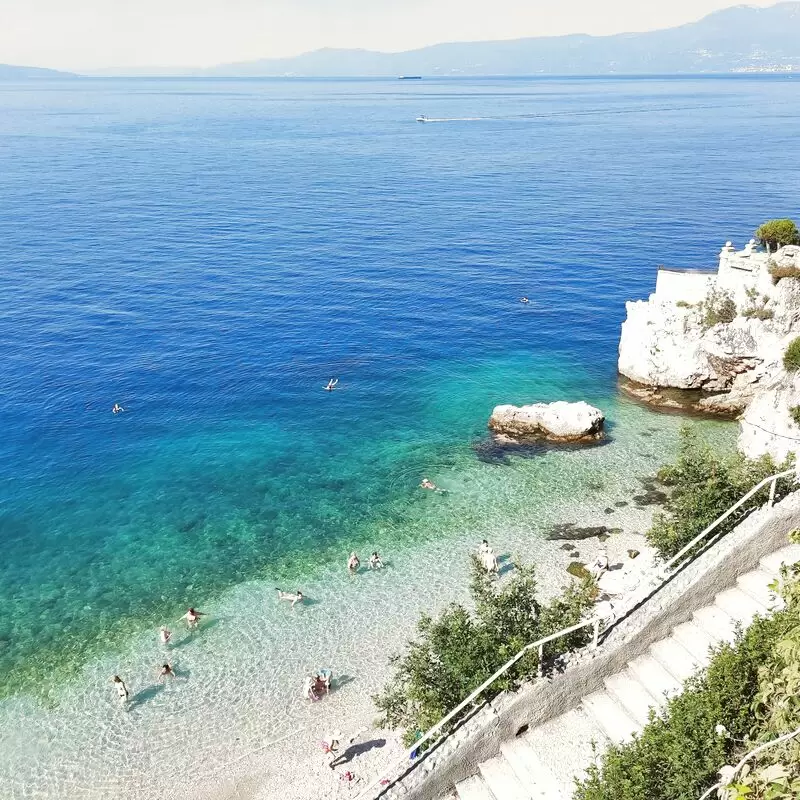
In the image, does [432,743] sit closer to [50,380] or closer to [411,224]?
[50,380]

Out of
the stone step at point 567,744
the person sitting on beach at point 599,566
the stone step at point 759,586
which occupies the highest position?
the stone step at point 759,586

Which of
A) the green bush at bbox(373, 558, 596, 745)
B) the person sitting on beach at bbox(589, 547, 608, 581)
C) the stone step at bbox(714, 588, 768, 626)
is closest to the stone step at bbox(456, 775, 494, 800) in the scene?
the green bush at bbox(373, 558, 596, 745)

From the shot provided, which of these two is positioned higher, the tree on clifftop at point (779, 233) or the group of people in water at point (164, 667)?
the tree on clifftop at point (779, 233)

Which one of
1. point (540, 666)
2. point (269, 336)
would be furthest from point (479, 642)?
point (269, 336)

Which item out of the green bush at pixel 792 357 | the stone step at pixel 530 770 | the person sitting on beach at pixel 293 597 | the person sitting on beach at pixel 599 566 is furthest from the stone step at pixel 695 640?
the green bush at pixel 792 357

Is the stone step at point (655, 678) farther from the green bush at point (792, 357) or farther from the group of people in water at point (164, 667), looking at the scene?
the green bush at point (792, 357)

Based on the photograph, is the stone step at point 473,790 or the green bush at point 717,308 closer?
the stone step at point 473,790

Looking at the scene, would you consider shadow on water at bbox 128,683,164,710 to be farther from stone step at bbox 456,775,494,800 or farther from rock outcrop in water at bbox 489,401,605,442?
rock outcrop in water at bbox 489,401,605,442
